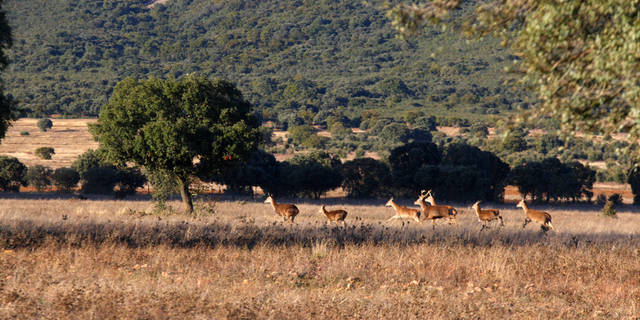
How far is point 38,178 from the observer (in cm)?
7075

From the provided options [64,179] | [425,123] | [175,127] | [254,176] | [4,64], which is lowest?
[64,179]

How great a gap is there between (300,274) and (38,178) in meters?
67.8

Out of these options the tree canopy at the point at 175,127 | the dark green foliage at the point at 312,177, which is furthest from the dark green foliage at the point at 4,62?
the dark green foliage at the point at 312,177

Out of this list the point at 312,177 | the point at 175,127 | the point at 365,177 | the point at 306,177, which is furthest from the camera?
the point at 365,177

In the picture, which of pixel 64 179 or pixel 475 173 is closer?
pixel 475 173

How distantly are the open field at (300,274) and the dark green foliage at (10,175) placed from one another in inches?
2174

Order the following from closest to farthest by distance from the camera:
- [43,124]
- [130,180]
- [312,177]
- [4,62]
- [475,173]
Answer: [4,62], [475,173], [312,177], [130,180], [43,124]

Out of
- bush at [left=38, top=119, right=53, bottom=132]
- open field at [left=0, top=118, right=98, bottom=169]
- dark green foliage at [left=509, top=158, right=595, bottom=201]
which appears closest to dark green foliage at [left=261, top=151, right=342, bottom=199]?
dark green foliage at [left=509, top=158, right=595, bottom=201]

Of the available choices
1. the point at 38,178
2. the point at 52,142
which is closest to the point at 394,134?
the point at 52,142

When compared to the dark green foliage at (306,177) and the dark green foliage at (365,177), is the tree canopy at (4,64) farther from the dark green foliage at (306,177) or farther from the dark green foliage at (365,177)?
the dark green foliage at (365,177)

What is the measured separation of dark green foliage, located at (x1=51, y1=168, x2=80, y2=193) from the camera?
6962 centimetres

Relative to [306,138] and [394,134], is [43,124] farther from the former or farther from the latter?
[394,134]

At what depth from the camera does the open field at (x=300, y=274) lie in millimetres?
8961

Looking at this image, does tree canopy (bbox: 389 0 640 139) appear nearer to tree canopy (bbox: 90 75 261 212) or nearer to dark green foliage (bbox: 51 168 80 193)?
tree canopy (bbox: 90 75 261 212)
